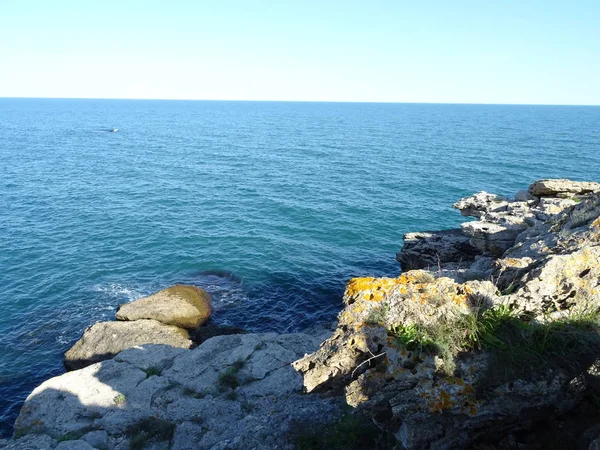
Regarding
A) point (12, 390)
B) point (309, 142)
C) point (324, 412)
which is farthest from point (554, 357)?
point (309, 142)

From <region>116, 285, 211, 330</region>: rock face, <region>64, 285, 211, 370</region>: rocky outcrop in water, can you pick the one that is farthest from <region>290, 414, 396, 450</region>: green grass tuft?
<region>116, 285, 211, 330</region>: rock face

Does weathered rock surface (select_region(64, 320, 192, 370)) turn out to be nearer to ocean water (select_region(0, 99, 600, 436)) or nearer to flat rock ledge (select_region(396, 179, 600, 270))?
ocean water (select_region(0, 99, 600, 436))

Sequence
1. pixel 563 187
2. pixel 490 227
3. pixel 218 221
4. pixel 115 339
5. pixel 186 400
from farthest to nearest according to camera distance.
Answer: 1. pixel 218 221
2. pixel 563 187
3. pixel 115 339
4. pixel 490 227
5. pixel 186 400

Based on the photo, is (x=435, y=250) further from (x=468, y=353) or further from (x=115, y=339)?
(x=115, y=339)

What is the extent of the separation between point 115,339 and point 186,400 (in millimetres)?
11881

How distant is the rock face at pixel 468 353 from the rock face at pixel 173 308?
22.8m

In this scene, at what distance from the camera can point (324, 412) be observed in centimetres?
1659

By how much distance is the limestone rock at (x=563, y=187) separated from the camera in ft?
102

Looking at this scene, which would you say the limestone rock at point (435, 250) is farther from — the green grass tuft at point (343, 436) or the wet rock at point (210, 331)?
the green grass tuft at point (343, 436)

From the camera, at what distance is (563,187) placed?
31.6 meters

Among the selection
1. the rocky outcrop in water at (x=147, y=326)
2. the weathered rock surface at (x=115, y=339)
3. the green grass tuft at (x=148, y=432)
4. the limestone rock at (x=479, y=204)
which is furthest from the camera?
the limestone rock at (x=479, y=204)

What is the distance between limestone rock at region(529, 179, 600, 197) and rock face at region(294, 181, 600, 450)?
2267 cm

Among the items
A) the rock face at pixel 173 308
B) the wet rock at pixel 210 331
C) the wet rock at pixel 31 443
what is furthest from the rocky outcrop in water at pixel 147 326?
the wet rock at pixel 31 443

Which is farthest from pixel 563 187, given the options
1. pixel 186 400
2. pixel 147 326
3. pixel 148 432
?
pixel 147 326
